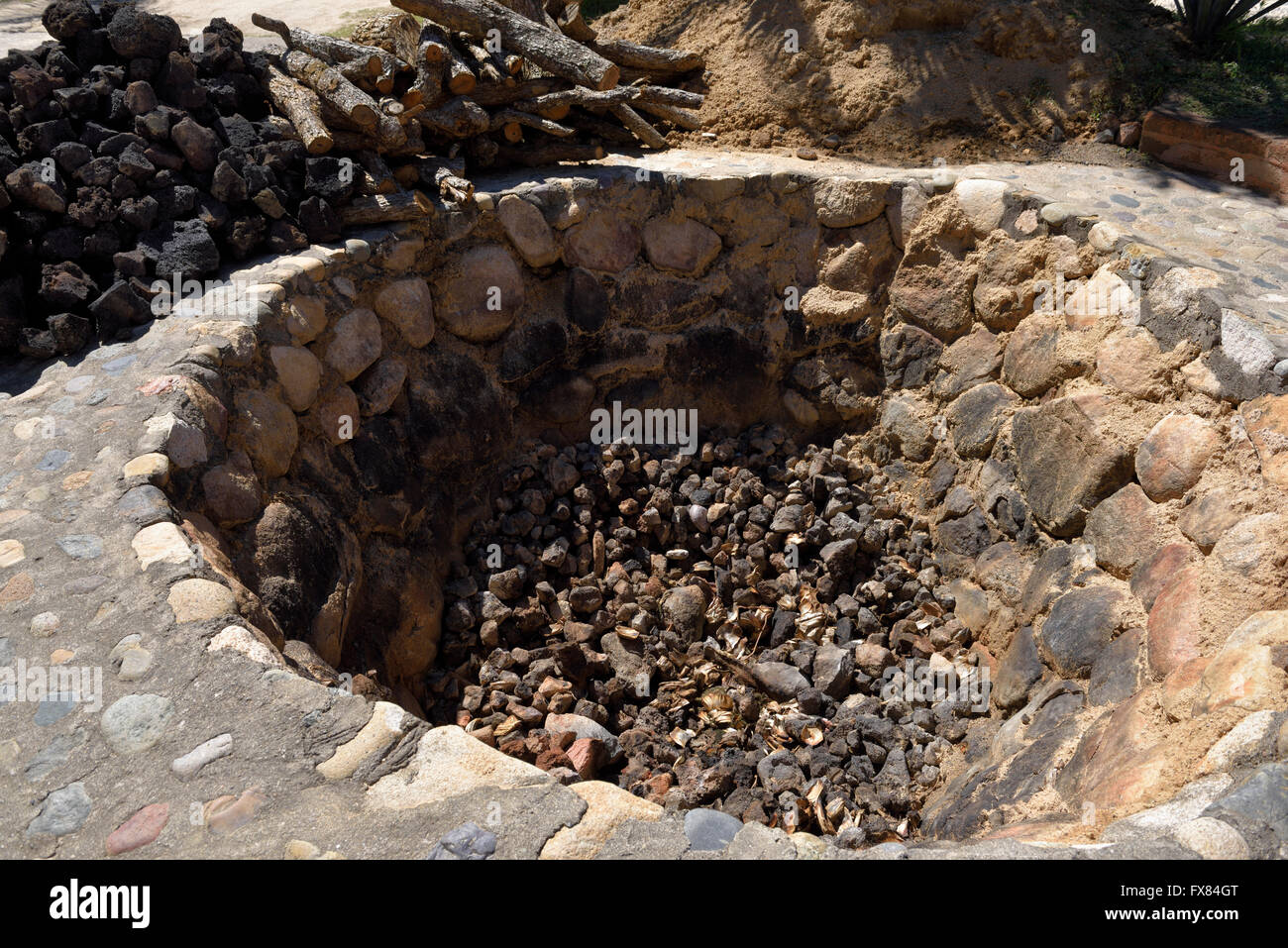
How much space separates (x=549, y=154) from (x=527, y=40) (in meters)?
0.60

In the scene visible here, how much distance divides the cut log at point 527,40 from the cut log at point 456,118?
50 centimetres

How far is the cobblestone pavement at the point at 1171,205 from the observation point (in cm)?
381

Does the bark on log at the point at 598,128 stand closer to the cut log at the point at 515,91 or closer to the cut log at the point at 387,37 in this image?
the cut log at the point at 515,91

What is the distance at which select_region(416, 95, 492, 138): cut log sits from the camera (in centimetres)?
469

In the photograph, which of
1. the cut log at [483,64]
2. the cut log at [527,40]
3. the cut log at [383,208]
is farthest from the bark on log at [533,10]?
the cut log at [383,208]

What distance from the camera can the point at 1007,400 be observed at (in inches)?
176

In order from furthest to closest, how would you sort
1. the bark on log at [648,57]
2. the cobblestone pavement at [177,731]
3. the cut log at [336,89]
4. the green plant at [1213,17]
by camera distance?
the bark on log at [648,57] < the green plant at [1213,17] < the cut log at [336,89] < the cobblestone pavement at [177,731]

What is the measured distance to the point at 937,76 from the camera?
5.52 meters

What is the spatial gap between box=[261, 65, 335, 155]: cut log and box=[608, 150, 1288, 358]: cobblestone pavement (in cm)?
159

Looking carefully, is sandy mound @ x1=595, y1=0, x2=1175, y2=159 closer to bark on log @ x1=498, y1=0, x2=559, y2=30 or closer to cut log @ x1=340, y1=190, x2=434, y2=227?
bark on log @ x1=498, y1=0, x2=559, y2=30

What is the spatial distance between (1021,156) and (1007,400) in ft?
5.34

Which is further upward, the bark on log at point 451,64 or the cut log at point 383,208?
the bark on log at point 451,64

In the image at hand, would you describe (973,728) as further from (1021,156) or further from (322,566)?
(1021,156)

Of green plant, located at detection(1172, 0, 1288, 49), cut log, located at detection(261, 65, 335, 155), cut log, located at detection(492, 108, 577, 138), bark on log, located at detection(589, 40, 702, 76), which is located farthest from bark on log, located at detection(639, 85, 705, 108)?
green plant, located at detection(1172, 0, 1288, 49)
